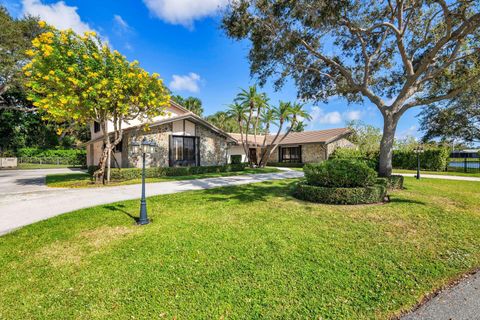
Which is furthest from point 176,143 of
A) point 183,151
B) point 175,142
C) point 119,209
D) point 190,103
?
point 190,103

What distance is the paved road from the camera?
262 centimetres

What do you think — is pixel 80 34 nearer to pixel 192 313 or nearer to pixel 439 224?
pixel 192 313

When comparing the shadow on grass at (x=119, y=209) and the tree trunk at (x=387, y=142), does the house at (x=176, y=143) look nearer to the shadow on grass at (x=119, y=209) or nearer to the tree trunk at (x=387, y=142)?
the shadow on grass at (x=119, y=209)

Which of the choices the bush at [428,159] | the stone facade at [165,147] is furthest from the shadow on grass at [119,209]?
the bush at [428,159]

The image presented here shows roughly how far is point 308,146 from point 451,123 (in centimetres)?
1500

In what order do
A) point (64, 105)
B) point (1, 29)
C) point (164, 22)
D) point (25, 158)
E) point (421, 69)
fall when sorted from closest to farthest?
point (421, 69) → point (64, 105) → point (164, 22) → point (1, 29) → point (25, 158)

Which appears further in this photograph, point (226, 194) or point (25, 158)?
point (25, 158)

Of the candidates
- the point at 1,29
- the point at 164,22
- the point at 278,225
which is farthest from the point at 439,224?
the point at 1,29

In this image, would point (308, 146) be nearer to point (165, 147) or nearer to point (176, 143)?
point (176, 143)

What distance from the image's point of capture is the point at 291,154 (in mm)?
27422

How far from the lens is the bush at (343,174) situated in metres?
7.16

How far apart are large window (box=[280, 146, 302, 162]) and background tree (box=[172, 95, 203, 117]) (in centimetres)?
2066

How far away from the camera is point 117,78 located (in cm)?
977

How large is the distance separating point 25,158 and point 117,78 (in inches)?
1364
